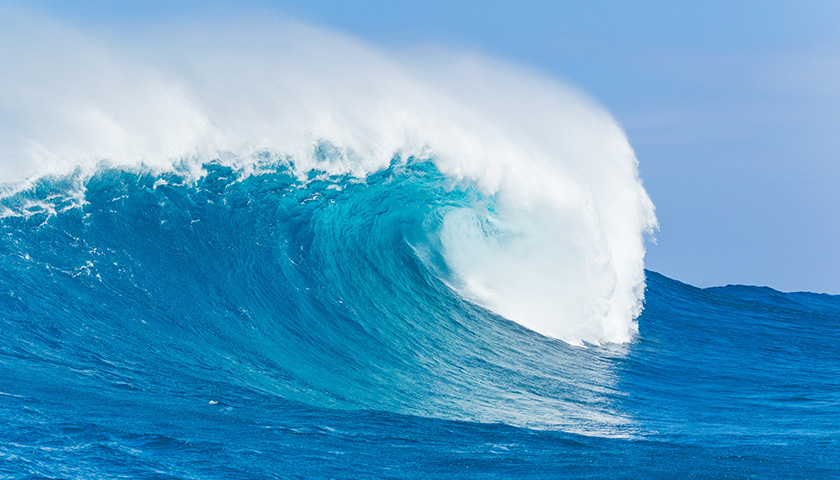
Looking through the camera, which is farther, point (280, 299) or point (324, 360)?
point (280, 299)

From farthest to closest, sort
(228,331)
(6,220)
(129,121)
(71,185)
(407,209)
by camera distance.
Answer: (407,209) → (129,121) → (71,185) → (6,220) → (228,331)

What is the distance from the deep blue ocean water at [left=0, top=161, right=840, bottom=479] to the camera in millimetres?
5266

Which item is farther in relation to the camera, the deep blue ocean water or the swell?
the swell

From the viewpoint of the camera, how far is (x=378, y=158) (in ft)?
36.8

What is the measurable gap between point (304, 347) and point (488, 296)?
3.64m

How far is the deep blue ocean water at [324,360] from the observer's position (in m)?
5.27

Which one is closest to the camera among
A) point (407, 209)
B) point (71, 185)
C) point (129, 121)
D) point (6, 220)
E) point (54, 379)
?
point (54, 379)

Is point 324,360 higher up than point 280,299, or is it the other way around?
point 280,299

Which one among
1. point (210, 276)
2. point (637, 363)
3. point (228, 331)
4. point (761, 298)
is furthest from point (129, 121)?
point (761, 298)

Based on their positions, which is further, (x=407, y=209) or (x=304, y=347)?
A: (x=407, y=209)

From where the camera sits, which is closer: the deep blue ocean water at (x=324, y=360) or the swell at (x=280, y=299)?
the deep blue ocean water at (x=324, y=360)

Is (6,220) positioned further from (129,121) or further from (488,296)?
(488,296)

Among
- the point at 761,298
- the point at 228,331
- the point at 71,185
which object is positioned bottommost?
the point at 228,331

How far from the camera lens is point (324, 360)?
8.07 m
